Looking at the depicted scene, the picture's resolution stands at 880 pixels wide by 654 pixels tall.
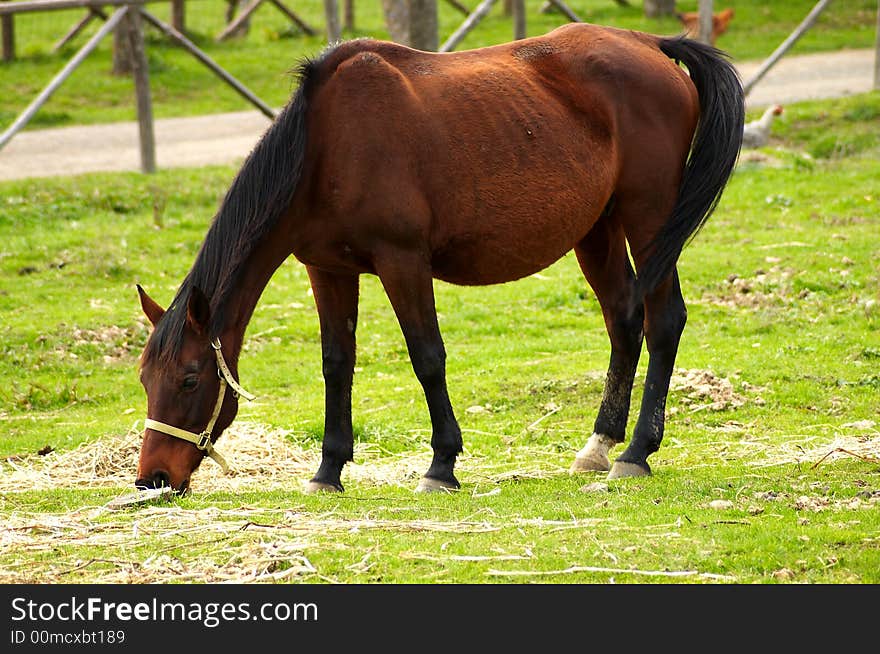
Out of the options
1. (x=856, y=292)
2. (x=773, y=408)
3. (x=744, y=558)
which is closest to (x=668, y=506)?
(x=744, y=558)

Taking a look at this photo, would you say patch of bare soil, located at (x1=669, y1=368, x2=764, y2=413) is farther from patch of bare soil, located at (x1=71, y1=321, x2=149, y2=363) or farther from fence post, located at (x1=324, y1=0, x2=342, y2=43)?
fence post, located at (x1=324, y1=0, x2=342, y2=43)

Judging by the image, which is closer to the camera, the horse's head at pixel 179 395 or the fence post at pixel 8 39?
the horse's head at pixel 179 395

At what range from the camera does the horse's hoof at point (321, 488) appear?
6.70 meters

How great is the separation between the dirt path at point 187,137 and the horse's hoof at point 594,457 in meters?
8.95

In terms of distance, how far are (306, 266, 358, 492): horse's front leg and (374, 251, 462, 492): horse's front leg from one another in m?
0.44

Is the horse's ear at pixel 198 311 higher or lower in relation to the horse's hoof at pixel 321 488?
higher

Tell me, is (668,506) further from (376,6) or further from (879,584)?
(376,6)

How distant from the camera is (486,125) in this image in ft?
21.8

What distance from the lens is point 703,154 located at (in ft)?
23.2

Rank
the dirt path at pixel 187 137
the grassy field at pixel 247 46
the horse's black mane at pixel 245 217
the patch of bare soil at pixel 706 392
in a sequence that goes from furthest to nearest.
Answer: the grassy field at pixel 247 46 → the dirt path at pixel 187 137 → the patch of bare soil at pixel 706 392 → the horse's black mane at pixel 245 217

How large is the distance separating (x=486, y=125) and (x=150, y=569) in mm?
2953

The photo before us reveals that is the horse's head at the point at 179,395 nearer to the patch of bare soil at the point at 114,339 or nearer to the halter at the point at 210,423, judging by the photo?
the halter at the point at 210,423

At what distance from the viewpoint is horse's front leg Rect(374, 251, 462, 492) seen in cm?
630

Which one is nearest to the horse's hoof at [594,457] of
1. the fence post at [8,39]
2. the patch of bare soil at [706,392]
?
the patch of bare soil at [706,392]
